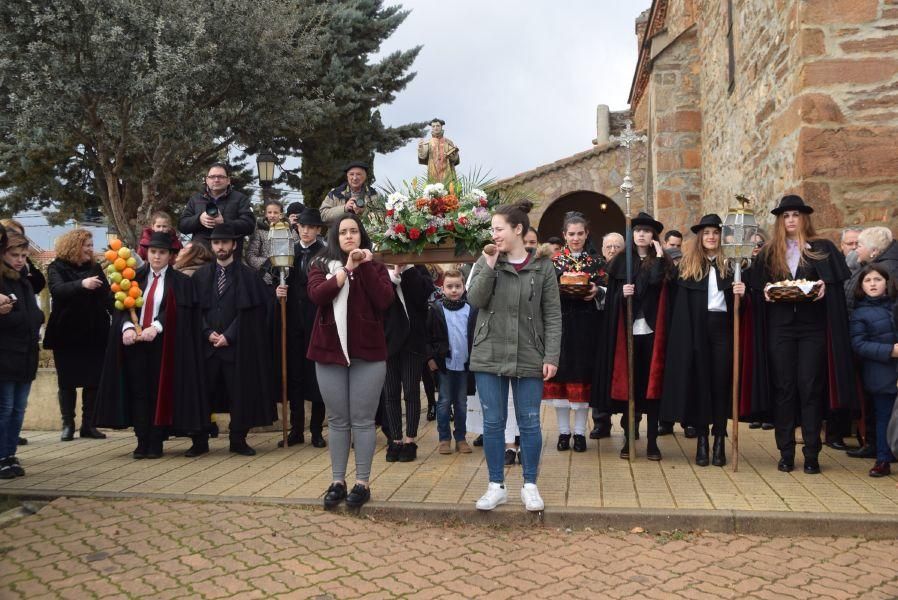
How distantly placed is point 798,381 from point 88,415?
7252 mm

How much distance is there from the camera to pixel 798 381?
6.71 meters

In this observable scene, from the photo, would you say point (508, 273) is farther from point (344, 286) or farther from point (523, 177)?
point (523, 177)

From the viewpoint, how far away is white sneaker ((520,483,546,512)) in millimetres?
5543

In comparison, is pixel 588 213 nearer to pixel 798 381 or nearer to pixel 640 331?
pixel 640 331

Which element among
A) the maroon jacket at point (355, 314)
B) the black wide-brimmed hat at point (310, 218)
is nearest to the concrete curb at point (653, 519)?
the maroon jacket at point (355, 314)

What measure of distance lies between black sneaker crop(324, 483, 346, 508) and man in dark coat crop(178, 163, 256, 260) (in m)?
3.42

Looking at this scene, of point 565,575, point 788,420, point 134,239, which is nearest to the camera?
point 565,575

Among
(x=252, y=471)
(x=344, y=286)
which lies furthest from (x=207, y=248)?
(x=344, y=286)

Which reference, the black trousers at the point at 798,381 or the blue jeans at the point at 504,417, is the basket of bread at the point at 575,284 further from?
the blue jeans at the point at 504,417

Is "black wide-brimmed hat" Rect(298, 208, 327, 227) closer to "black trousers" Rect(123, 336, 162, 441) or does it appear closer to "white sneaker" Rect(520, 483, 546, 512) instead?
"black trousers" Rect(123, 336, 162, 441)

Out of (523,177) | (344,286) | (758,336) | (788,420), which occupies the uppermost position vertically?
(523,177)

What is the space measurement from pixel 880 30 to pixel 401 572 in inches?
286

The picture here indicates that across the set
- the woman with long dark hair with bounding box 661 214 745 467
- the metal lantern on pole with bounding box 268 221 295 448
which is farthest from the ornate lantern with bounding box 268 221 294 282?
the woman with long dark hair with bounding box 661 214 745 467

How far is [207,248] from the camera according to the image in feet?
28.0
